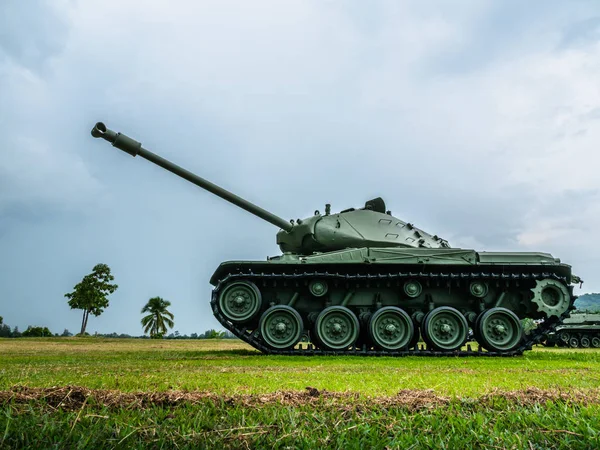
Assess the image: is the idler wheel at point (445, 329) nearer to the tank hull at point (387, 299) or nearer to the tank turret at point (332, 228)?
the tank hull at point (387, 299)

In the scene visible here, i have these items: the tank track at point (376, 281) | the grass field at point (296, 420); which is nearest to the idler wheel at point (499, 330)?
the tank track at point (376, 281)

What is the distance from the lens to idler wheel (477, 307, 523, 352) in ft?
42.1

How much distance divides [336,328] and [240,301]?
237 cm

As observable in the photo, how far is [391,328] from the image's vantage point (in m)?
12.5

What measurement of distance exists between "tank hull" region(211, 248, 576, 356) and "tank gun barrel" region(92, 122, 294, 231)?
5.88ft

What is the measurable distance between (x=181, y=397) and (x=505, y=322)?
11571 mm

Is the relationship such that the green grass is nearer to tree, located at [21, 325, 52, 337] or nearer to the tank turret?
the tank turret

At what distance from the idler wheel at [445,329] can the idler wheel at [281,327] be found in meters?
3.06

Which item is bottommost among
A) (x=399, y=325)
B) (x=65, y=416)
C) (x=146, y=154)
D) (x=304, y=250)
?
(x=65, y=416)

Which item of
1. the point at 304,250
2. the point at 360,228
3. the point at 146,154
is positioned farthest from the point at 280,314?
the point at 146,154

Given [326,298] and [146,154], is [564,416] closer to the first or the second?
[326,298]

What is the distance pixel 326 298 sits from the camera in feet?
43.1

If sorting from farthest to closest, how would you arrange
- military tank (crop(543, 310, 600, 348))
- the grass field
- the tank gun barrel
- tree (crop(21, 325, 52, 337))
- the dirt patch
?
tree (crop(21, 325, 52, 337)) → military tank (crop(543, 310, 600, 348)) → the tank gun barrel → the dirt patch → the grass field

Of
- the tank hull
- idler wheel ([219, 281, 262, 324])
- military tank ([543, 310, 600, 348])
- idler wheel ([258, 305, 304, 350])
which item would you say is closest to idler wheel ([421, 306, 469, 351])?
the tank hull
